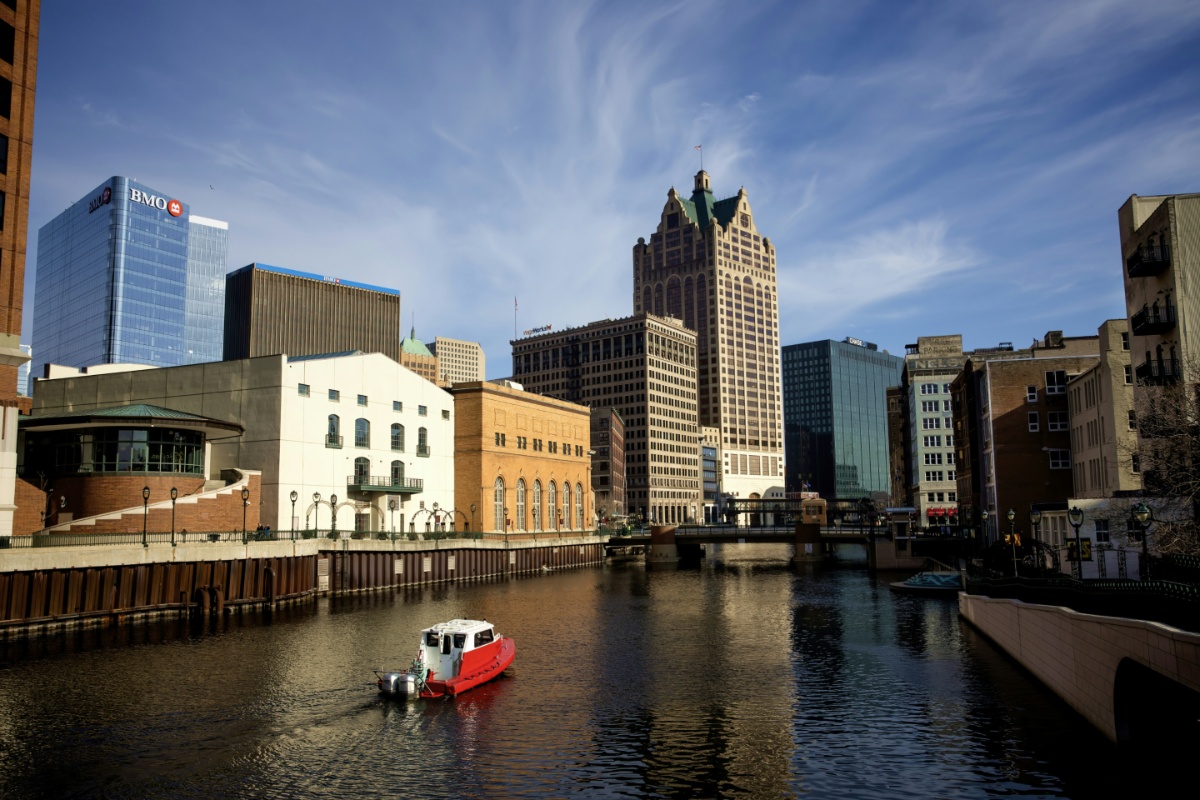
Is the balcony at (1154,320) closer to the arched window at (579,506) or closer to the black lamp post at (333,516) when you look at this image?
the black lamp post at (333,516)

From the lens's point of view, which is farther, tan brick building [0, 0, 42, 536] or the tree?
tan brick building [0, 0, 42, 536]

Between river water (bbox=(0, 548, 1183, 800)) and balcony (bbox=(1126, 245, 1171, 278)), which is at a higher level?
balcony (bbox=(1126, 245, 1171, 278))

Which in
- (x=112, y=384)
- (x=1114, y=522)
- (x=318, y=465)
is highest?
(x=112, y=384)

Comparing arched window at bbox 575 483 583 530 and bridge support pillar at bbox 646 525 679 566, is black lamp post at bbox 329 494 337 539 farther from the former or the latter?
bridge support pillar at bbox 646 525 679 566

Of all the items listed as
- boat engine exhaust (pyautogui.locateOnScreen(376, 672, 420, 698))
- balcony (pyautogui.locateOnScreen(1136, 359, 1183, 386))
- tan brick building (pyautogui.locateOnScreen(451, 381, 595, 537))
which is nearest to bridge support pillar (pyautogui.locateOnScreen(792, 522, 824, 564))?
tan brick building (pyautogui.locateOnScreen(451, 381, 595, 537))

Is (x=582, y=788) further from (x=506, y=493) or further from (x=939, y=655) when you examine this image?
(x=506, y=493)

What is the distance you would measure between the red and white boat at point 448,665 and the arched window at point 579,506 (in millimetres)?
104664

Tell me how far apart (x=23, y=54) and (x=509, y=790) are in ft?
209

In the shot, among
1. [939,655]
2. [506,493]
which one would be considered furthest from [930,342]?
[939,655]

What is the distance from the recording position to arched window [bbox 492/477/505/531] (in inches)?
4875

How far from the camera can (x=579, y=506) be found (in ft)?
493

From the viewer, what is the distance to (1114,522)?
6981cm

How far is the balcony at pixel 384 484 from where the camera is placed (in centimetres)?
9931

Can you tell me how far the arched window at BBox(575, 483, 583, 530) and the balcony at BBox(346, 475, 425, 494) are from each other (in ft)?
136
